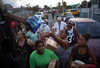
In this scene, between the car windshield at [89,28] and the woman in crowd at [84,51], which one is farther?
the car windshield at [89,28]

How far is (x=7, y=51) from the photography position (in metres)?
1.06

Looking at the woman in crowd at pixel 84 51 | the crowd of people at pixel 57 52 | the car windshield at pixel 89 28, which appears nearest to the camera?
the crowd of people at pixel 57 52

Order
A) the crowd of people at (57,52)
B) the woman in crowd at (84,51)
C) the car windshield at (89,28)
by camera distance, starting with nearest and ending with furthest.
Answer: the crowd of people at (57,52)
the woman in crowd at (84,51)
the car windshield at (89,28)

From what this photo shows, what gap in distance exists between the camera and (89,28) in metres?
3.93

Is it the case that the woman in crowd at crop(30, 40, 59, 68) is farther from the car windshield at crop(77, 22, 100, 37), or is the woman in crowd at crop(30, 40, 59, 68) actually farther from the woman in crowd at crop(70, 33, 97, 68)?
the car windshield at crop(77, 22, 100, 37)

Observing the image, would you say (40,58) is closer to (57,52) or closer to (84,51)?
(57,52)

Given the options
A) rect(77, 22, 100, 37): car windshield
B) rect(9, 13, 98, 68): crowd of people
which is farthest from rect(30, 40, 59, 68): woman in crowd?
rect(77, 22, 100, 37): car windshield

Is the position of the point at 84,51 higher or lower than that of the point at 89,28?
lower

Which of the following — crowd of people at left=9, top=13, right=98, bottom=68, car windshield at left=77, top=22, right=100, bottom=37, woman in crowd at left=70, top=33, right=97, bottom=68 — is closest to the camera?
crowd of people at left=9, top=13, right=98, bottom=68

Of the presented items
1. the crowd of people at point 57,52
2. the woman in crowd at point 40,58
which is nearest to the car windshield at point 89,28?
the crowd of people at point 57,52

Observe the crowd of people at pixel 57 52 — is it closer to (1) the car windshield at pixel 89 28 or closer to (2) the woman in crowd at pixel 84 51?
(2) the woman in crowd at pixel 84 51

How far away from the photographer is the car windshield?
3799 mm

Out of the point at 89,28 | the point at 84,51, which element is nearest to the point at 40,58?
the point at 84,51

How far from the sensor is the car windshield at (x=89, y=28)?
3799 mm
